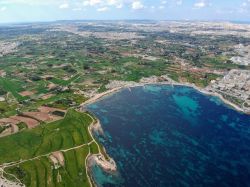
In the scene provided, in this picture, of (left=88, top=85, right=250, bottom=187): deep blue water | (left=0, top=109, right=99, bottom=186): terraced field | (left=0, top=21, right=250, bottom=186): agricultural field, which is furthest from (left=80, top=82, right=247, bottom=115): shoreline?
(left=0, top=109, right=99, bottom=186): terraced field

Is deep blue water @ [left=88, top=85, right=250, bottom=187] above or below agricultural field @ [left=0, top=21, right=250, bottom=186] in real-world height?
below

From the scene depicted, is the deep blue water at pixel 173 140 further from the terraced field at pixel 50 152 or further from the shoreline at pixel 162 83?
the terraced field at pixel 50 152

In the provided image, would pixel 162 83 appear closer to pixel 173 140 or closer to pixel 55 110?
pixel 55 110

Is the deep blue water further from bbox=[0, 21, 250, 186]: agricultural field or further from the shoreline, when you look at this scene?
bbox=[0, 21, 250, 186]: agricultural field

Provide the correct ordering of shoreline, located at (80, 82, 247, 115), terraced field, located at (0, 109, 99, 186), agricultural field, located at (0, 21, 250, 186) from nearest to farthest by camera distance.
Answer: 1. terraced field, located at (0, 109, 99, 186)
2. agricultural field, located at (0, 21, 250, 186)
3. shoreline, located at (80, 82, 247, 115)

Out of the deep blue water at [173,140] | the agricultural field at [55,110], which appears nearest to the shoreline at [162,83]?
the agricultural field at [55,110]

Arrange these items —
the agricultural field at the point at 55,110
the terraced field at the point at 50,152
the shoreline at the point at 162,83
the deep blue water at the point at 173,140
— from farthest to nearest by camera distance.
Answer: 1. the shoreline at the point at 162,83
2. the agricultural field at the point at 55,110
3. the deep blue water at the point at 173,140
4. the terraced field at the point at 50,152
